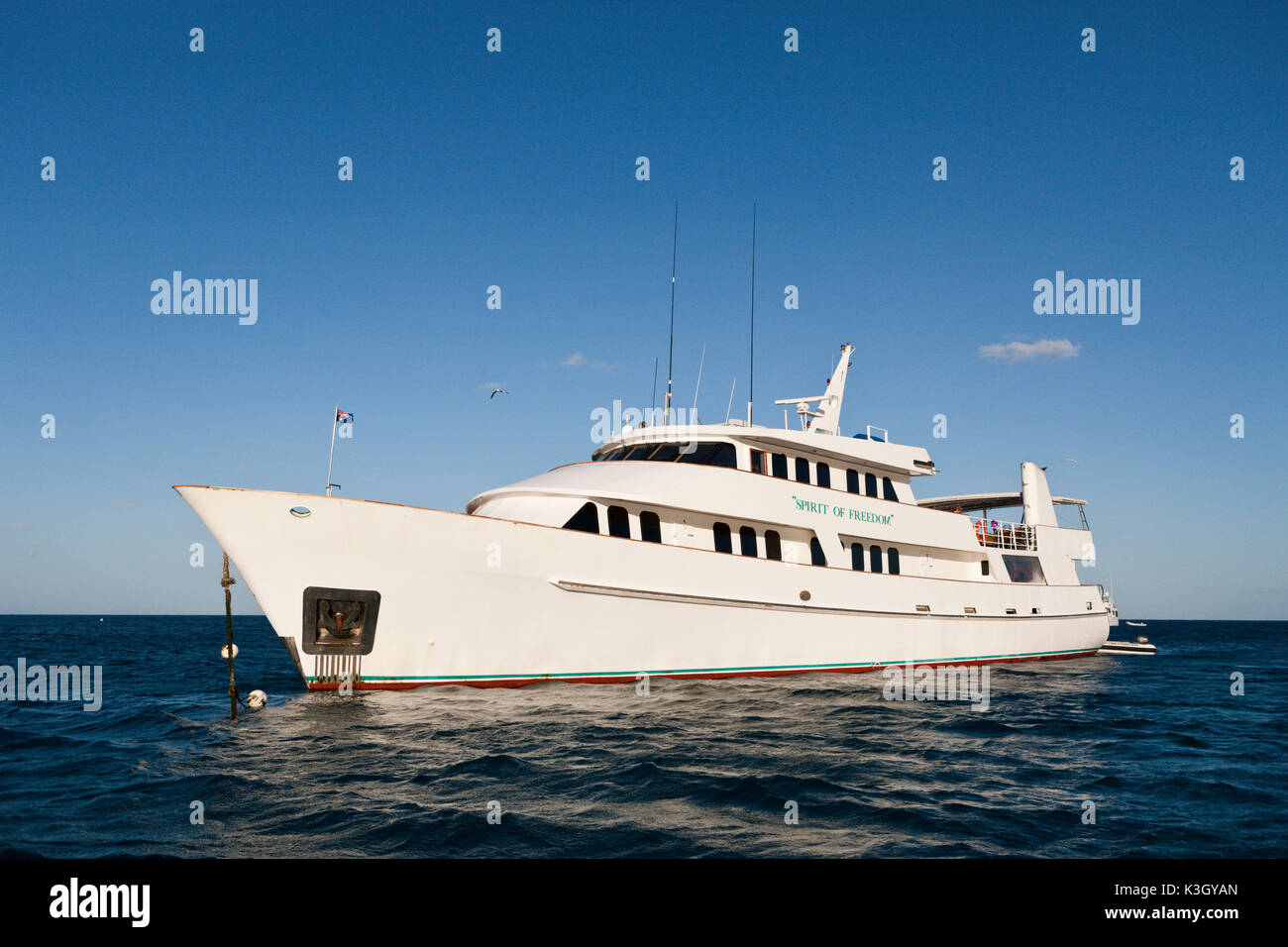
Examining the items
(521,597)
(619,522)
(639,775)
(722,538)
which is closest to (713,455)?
A: (722,538)

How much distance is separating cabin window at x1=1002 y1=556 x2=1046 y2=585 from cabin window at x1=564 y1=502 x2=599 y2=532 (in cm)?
1501

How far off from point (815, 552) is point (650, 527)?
488 cm

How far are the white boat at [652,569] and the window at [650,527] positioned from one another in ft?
0.11

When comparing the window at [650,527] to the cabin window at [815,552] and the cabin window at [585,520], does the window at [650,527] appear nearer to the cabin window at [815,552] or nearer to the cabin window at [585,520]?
the cabin window at [585,520]

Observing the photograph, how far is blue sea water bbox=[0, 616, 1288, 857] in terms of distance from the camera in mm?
6391

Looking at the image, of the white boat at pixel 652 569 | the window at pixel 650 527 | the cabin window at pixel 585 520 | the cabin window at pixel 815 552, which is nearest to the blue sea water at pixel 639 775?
the white boat at pixel 652 569

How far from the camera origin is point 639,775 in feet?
27.6

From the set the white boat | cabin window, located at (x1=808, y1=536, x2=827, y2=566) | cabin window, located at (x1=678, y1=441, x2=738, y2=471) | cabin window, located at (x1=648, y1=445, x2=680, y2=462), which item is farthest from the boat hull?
cabin window, located at (x1=648, y1=445, x2=680, y2=462)

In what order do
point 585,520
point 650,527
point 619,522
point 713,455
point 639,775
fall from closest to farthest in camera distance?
point 639,775 → point 585,520 → point 619,522 → point 650,527 → point 713,455

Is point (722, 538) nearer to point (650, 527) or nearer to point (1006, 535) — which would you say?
point (650, 527)

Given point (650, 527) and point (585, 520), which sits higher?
point (585, 520)

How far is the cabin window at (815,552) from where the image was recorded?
1788cm
